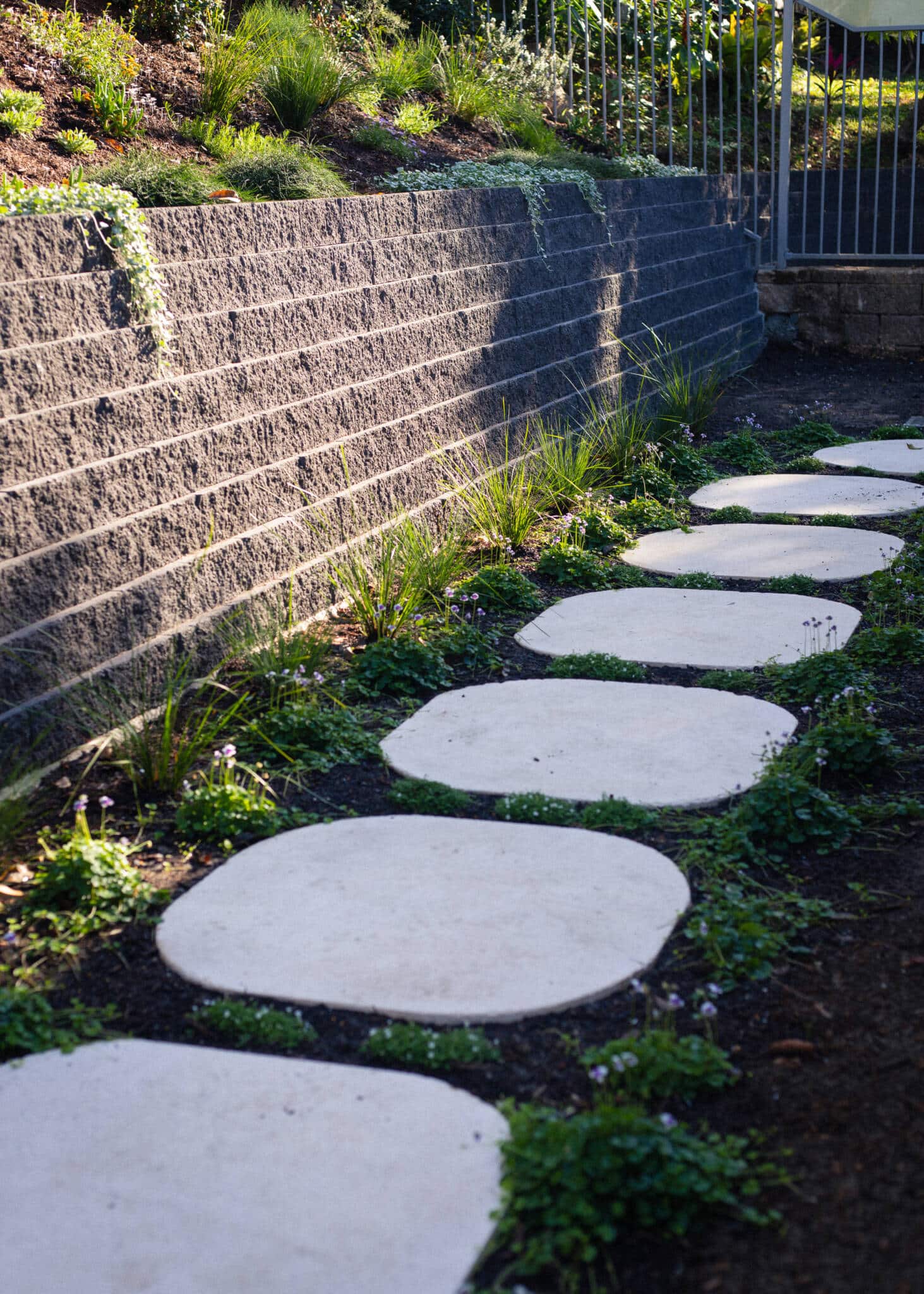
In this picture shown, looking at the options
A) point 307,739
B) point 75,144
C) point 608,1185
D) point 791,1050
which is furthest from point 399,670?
point 75,144

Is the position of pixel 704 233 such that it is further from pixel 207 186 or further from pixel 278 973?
pixel 278 973

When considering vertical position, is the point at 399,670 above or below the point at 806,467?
below

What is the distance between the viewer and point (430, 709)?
10.4ft

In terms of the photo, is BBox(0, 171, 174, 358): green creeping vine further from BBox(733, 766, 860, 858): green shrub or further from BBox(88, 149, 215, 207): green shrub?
BBox(733, 766, 860, 858): green shrub

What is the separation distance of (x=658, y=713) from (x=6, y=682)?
161 centimetres

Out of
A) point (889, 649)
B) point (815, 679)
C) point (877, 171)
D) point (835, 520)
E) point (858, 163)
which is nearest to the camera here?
point (815, 679)

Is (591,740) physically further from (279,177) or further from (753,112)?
(753,112)

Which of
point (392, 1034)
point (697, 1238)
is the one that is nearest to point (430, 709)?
point (392, 1034)

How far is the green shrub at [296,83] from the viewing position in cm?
510

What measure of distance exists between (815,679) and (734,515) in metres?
1.99

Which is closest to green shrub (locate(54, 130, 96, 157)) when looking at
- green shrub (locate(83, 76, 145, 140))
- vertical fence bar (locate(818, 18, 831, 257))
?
green shrub (locate(83, 76, 145, 140))

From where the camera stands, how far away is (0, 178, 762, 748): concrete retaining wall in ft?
8.55

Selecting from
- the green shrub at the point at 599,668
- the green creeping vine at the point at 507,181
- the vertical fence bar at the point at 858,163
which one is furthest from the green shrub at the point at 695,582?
the vertical fence bar at the point at 858,163

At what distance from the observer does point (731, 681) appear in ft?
10.8
